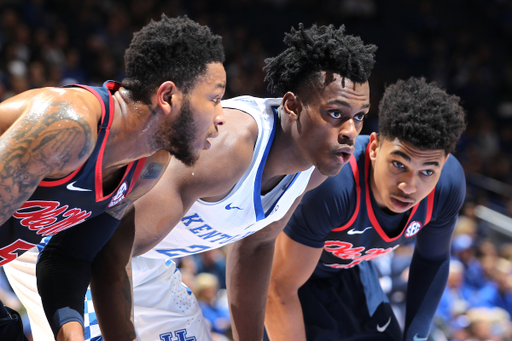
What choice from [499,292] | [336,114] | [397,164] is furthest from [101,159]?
[499,292]

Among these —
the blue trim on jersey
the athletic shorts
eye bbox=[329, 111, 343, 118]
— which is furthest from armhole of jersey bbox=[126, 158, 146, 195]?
the athletic shorts

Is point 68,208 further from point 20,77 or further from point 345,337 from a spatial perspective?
point 20,77

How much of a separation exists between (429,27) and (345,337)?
8.89 meters

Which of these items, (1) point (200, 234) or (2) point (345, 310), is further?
(2) point (345, 310)

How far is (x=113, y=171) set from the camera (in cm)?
211

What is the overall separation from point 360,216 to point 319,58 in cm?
99

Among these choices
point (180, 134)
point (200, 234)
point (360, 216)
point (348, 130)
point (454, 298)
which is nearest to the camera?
point (180, 134)

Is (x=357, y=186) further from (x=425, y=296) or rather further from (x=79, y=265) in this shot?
(x=79, y=265)

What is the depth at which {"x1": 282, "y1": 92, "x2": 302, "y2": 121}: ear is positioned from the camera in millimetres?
2590

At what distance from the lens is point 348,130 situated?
8.18 ft

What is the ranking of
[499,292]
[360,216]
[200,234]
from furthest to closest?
[499,292]
[360,216]
[200,234]

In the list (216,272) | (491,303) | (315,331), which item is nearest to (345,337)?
(315,331)

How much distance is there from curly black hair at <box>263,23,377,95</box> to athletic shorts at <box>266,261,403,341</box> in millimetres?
1418

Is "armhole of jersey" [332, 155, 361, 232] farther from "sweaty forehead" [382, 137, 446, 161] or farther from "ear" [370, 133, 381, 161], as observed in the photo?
"sweaty forehead" [382, 137, 446, 161]
